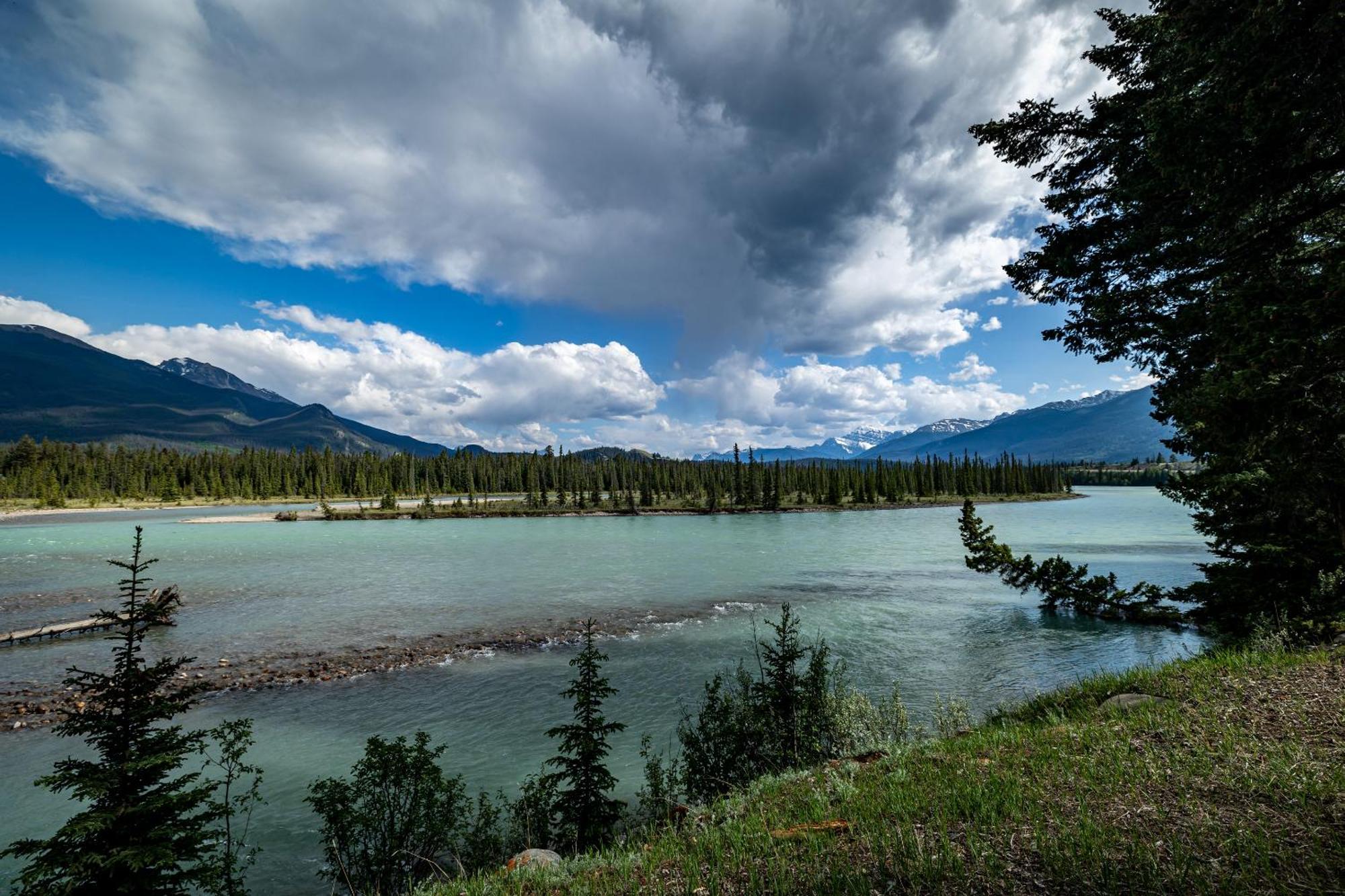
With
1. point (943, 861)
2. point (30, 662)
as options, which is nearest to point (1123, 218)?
point (943, 861)

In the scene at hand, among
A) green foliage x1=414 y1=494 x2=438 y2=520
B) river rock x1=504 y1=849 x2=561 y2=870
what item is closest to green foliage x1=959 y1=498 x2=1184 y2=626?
river rock x1=504 y1=849 x2=561 y2=870

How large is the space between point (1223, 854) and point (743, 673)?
922 cm

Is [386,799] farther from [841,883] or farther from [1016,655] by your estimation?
[1016,655]

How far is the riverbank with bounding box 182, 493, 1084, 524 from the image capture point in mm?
107688

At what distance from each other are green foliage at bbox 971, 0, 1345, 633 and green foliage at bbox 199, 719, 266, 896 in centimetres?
1395

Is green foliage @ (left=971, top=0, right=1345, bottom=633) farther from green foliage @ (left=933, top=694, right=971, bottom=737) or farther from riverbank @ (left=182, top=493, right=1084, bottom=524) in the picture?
riverbank @ (left=182, top=493, right=1084, bottom=524)

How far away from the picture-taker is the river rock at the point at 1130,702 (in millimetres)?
8164

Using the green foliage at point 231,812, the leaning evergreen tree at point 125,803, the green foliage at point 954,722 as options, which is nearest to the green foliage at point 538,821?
the green foliage at point 231,812

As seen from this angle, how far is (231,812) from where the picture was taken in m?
6.90

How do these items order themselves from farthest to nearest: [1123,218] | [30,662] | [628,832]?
[30,662]
[1123,218]
[628,832]

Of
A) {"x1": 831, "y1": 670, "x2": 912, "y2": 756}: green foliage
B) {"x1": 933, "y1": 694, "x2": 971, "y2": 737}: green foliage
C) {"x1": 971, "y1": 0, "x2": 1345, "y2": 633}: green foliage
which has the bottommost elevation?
{"x1": 831, "y1": 670, "x2": 912, "y2": 756}: green foliage

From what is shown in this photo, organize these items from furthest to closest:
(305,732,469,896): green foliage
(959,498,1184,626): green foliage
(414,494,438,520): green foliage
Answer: (414,494,438,520): green foliage → (959,498,1184,626): green foliage → (305,732,469,896): green foliage

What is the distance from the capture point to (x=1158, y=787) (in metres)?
5.53

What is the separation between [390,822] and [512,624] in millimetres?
18183
